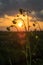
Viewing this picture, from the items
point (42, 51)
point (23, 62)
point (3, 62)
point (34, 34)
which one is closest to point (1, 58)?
point (3, 62)

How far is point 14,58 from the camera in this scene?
17094 mm

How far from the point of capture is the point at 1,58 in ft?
53.0

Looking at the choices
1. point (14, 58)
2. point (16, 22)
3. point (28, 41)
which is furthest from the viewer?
point (14, 58)

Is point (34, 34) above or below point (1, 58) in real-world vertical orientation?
above

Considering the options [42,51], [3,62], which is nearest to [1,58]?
[3,62]

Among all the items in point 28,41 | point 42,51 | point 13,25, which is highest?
point 13,25

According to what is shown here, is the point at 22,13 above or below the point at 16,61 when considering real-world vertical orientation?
above

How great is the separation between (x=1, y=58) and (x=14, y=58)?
4.00ft

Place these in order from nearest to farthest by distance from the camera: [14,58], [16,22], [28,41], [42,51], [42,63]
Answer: [16,22], [28,41], [42,63], [14,58], [42,51]

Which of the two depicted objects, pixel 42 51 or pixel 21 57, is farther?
pixel 42 51

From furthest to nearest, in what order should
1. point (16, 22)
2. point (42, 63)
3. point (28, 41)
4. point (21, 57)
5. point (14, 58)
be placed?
1. point (21, 57)
2. point (14, 58)
3. point (42, 63)
4. point (28, 41)
5. point (16, 22)

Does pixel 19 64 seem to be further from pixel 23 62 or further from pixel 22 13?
pixel 22 13

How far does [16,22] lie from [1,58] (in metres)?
9.88

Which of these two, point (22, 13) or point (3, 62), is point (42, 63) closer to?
point (3, 62)
